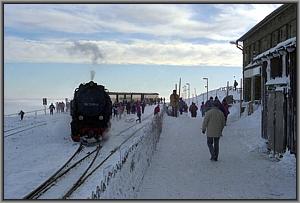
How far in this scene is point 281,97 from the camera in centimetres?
1474

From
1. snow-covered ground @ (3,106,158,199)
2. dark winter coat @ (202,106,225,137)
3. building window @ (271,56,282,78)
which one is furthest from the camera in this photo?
building window @ (271,56,282,78)

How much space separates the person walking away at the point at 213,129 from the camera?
1455 cm

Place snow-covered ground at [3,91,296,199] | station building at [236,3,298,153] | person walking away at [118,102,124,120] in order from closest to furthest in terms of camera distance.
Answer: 1. snow-covered ground at [3,91,296,199]
2. station building at [236,3,298,153]
3. person walking away at [118,102,124,120]

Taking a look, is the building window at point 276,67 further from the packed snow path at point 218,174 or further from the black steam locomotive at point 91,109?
the black steam locomotive at point 91,109

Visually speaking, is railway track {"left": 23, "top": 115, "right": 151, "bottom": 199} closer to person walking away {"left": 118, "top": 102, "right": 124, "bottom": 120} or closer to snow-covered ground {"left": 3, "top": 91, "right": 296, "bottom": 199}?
snow-covered ground {"left": 3, "top": 91, "right": 296, "bottom": 199}

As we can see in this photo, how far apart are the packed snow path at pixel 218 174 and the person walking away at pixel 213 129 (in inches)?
12.2

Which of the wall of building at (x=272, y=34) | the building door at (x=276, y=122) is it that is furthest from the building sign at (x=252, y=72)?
the building door at (x=276, y=122)

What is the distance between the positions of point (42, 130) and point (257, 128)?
42.1 feet

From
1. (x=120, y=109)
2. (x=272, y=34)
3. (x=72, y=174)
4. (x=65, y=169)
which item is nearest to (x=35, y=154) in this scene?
(x=65, y=169)

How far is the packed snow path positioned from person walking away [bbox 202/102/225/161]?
0.31 m

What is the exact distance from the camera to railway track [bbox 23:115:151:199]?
1128cm

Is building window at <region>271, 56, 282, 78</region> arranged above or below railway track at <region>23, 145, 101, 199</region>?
above

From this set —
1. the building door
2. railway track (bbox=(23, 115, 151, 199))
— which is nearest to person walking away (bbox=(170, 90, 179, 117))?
railway track (bbox=(23, 115, 151, 199))

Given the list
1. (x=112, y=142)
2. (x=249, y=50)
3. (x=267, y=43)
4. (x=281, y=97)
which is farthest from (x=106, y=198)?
(x=249, y=50)
